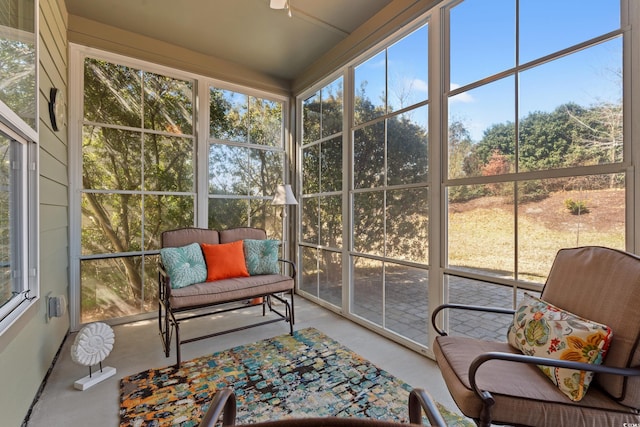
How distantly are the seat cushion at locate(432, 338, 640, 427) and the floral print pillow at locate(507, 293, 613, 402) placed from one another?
2.1 inches

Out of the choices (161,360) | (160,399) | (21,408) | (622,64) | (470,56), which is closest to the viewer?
(622,64)

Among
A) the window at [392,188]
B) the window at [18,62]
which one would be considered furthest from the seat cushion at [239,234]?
the window at [18,62]

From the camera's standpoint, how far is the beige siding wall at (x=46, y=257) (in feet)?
4.85

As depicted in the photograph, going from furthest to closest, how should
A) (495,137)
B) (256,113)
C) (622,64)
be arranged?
1. (256,113)
2. (495,137)
3. (622,64)

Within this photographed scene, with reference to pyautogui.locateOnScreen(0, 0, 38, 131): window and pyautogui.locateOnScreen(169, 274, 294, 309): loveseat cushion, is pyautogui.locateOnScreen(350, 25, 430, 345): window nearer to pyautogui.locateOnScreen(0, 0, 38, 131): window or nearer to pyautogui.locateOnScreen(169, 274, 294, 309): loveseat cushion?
pyautogui.locateOnScreen(169, 274, 294, 309): loveseat cushion

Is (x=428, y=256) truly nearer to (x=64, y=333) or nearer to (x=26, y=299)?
(x=26, y=299)

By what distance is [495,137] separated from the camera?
2.02 m

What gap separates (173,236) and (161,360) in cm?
112

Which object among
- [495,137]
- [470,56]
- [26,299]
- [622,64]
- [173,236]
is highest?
[470,56]

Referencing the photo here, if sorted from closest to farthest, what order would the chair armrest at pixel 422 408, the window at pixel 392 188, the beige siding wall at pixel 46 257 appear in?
the chair armrest at pixel 422 408 < the beige siding wall at pixel 46 257 < the window at pixel 392 188

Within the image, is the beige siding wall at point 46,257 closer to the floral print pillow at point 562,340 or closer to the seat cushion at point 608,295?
the floral print pillow at point 562,340

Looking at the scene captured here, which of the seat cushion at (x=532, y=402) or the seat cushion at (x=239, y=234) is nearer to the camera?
the seat cushion at (x=532, y=402)

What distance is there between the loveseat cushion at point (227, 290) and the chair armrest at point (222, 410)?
5.37ft

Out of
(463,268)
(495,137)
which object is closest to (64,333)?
(463,268)
